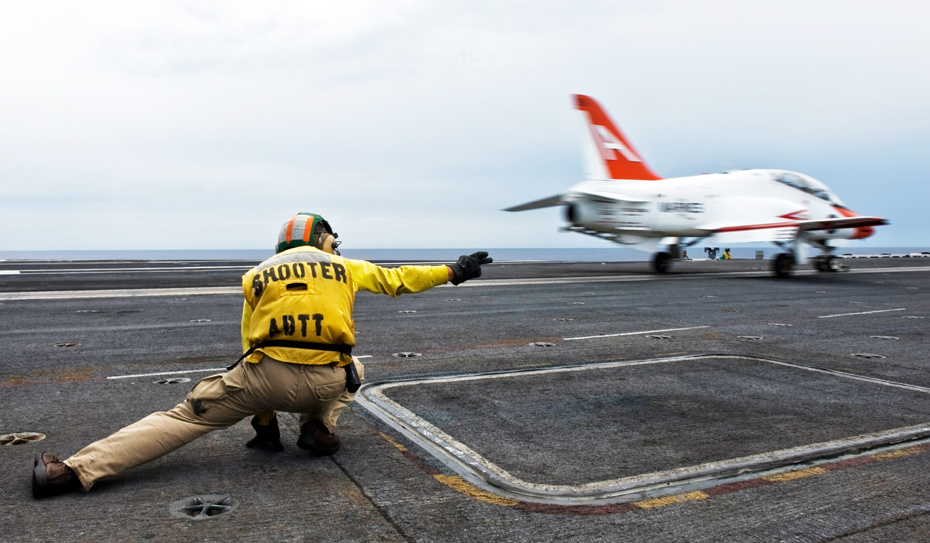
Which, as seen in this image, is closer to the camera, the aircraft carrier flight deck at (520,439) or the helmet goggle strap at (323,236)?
the aircraft carrier flight deck at (520,439)

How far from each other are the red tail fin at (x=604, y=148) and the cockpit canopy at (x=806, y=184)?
5492 millimetres

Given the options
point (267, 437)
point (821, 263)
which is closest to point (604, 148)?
point (821, 263)

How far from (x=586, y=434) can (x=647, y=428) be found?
1.66ft

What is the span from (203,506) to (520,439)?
7.04 ft

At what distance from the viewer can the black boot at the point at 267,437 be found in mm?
4469

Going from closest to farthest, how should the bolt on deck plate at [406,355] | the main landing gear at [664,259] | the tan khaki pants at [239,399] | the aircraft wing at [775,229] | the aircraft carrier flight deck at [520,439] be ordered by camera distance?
the aircraft carrier flight deck at [520,439], the tan khaki pants at [239,399], the bolt on deck plate at [406,355], the aircraft wing at [775,229], the main landing gear at [664,259]

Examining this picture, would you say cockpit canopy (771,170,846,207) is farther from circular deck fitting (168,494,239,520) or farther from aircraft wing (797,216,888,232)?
circular deck fitting (168,494,239,520)

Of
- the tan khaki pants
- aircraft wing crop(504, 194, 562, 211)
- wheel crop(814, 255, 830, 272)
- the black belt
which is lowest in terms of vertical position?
the tan khaki pants

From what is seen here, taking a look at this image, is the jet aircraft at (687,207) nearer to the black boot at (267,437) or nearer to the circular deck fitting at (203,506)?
the black boot at (267,437)

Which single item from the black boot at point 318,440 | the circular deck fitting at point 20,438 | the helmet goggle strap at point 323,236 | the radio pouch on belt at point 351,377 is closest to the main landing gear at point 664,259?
the helmet goggle strap at point 323,236

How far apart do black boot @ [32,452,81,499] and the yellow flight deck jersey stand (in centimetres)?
112

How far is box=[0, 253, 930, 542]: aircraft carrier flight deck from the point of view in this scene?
340 centimetres

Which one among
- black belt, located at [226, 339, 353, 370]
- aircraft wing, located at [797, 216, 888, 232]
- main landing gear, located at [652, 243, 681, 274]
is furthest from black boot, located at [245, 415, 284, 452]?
Result: aircraft wing, located at [797, 216, 888, 232]

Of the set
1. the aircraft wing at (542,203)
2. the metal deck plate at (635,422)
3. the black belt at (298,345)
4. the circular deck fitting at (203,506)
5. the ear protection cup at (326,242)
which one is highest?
the aircraft wing at (542,203)
